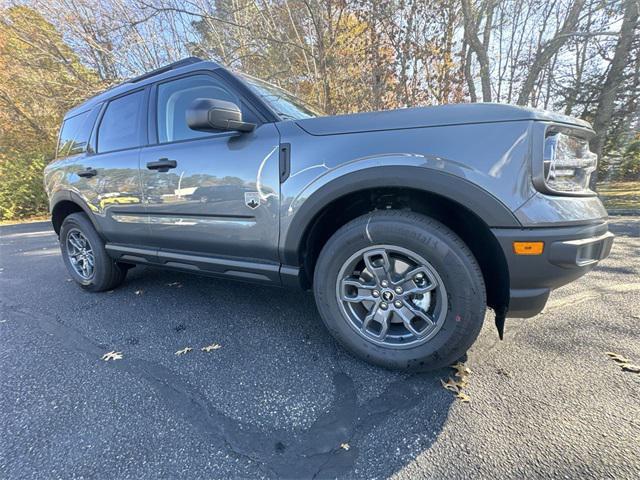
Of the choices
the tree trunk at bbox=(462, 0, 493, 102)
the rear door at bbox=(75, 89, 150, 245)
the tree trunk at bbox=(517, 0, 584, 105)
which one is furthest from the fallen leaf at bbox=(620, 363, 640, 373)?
the tree trunk at bbox=(517, 0, 584, 105)

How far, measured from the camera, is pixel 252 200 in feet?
6.87

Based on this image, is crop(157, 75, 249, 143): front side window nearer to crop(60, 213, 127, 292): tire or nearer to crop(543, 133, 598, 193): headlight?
crop(60, 213, 127, 292): tire

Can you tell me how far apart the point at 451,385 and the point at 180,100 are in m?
2.84

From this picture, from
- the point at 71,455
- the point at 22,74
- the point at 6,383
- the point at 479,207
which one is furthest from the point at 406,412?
the point at 22,74

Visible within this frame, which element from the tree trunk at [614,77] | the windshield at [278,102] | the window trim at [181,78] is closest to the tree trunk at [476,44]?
the tree trunk at [614,77]

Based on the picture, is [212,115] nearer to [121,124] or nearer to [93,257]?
[121,124]

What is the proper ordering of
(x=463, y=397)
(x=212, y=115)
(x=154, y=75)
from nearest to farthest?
(x=463, y=397) → (x=212, y=115) → (x=154, y=75)

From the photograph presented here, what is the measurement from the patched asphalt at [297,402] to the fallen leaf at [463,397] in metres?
0.04

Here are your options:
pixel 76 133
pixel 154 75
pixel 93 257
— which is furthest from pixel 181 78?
pixel 93 257

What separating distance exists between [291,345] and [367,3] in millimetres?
8482

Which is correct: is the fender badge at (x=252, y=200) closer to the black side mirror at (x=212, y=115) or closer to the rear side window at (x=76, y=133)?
the black side mirror at (x=212, y=115)

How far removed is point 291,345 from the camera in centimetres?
223

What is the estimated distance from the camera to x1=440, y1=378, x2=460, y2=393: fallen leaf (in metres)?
1.71

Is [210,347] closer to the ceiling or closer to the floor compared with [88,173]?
closer to the floor
